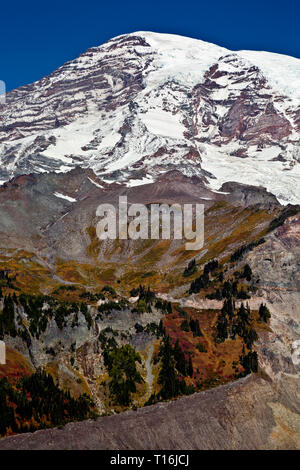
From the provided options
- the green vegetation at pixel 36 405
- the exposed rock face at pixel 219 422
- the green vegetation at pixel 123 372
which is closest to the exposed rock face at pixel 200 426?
the exposed rock face at pixel 219 422

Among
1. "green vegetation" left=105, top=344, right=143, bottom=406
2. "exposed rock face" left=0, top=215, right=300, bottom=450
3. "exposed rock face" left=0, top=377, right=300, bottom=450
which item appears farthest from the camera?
"green vegetation" left=105, top=344, right=143, bottom=406

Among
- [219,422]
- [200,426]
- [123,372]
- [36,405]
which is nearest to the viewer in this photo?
[36,405]

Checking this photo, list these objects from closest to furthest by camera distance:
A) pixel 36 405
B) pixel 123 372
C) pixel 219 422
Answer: pixel 36 405 → pixel 219 422 → pixel 123 372

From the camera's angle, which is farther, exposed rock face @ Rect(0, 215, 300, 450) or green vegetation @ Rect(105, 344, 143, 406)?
green vegetation @ Rect(105, 344, 143, 406)

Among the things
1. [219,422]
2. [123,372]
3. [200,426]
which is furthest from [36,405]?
[219,422]

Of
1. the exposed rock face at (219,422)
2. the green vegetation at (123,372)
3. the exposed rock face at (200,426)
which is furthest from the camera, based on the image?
the green vegetation at (123,372)

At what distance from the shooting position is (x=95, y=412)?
325 ft

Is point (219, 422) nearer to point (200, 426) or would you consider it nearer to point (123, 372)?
point (200, 426)

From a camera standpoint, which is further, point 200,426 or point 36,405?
point 200,426

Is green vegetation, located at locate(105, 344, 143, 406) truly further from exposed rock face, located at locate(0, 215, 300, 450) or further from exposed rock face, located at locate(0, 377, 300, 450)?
exposed rock face, located at locate(0, 377, 300, 450)

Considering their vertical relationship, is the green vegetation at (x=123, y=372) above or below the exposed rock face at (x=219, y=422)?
above

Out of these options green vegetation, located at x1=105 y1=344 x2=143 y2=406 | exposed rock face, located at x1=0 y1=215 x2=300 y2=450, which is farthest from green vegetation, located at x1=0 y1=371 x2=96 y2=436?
green vegetation, located at x1=105 y1=344 x2=143 y2=406

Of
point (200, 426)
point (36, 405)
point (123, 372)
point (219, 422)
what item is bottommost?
point (219, 422)

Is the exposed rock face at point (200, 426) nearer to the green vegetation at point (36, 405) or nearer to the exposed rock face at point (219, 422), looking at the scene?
the exposed rock face at point (219, 422)
